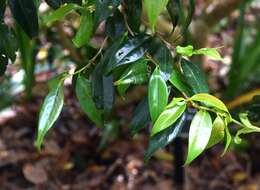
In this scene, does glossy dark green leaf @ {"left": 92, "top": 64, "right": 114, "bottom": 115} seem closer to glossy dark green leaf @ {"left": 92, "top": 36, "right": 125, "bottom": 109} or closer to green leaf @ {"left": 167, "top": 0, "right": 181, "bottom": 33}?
glossy dark green leaf @ {"left": 92, "top": 36, "right": 125, "bottom": 109}

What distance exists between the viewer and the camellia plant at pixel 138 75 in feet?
1.84

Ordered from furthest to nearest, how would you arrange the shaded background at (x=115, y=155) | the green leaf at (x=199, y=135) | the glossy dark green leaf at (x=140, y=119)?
the shaded background at (x=115, y=155) → the glossy dark green leaf at (x=140, y=119) → the green leaf at (x=199, y=135)

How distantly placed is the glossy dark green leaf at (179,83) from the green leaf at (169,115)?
0.11 feet

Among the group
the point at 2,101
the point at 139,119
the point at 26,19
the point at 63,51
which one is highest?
the point at 26,19

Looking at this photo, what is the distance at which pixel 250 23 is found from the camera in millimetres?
2420

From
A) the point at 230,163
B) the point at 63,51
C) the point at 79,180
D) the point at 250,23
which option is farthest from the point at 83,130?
the point at 250,23

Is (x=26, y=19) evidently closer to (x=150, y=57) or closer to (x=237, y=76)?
(x=150, y=57)

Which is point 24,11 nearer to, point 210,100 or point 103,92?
point 103,92

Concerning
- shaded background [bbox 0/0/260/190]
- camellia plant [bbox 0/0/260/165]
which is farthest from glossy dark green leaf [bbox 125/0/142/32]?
shaded background [bbox 0/0/260/190]

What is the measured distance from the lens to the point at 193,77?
24.8 inches

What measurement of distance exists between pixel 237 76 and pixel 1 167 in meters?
0.87

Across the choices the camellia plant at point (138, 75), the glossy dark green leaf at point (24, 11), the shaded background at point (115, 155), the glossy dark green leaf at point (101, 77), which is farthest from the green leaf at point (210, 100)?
the shaded background at point (115, 155)

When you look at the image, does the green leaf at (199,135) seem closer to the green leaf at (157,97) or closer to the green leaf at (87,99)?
the green leaf at (157,97)

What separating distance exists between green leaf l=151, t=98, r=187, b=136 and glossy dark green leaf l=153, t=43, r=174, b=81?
3 cm
